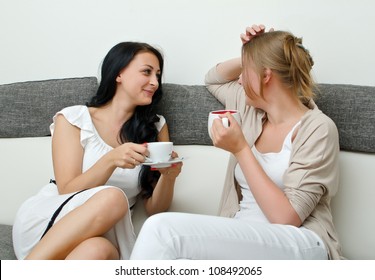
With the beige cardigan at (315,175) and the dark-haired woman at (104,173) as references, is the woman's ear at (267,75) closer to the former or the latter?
the beige cardigan at (315,175)

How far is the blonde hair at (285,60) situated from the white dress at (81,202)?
1.68 feet

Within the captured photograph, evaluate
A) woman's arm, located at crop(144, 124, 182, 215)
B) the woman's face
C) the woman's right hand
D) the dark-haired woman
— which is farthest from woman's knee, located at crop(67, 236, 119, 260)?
the woman's face

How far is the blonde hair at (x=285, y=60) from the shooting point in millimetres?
1540

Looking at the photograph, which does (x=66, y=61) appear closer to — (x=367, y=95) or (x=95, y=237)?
(x=95, y=237)

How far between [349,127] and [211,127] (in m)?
0.57

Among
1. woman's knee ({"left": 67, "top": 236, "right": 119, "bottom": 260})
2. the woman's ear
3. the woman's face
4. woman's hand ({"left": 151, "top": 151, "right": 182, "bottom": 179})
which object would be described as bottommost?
woman's knee ({"left": 67, "top": 236, "right": 119, "bottom": 260})

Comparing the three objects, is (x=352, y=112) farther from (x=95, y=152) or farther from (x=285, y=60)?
(x=95, y=152)

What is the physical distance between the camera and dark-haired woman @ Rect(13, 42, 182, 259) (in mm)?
1411

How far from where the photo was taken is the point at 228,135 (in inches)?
54.0

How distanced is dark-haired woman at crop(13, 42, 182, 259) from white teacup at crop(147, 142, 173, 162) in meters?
0.03

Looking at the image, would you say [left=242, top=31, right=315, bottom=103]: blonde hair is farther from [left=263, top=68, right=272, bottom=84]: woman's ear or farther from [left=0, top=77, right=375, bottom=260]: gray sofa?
[left=0, top=77, right=375, bottom=260]: gray sofa

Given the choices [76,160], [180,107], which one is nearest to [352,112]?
[180,107]

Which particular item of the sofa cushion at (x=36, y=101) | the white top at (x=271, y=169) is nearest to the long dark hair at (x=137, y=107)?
the sofa cushion at (x=36, y=101)

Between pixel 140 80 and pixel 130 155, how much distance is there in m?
0.42
